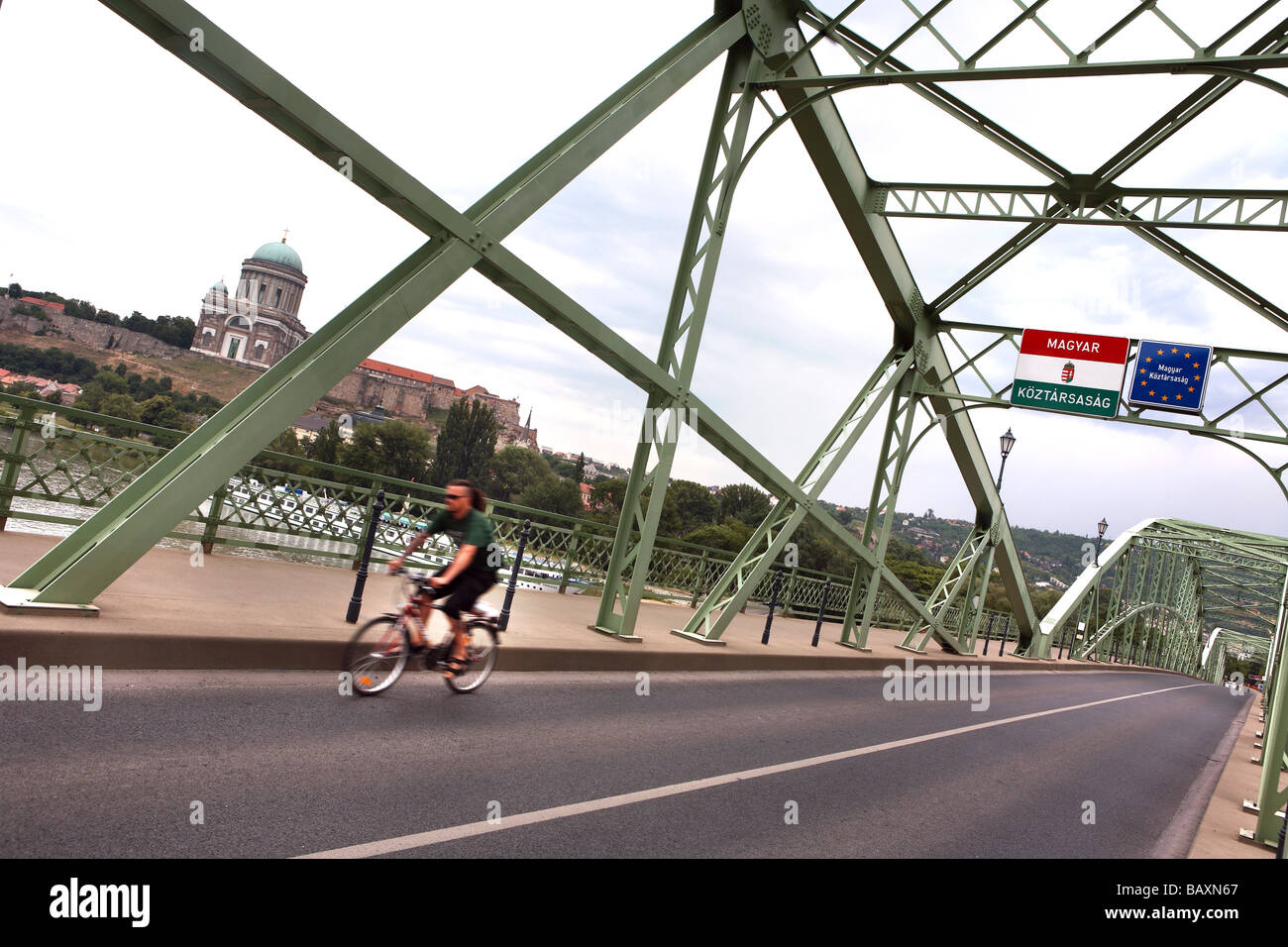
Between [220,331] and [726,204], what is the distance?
105 m

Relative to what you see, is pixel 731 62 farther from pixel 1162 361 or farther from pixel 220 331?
pixel 220 331

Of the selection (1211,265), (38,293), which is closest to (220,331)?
(38,293)

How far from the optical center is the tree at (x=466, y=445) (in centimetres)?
5438

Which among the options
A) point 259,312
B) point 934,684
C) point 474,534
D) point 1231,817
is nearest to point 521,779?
point 474,534

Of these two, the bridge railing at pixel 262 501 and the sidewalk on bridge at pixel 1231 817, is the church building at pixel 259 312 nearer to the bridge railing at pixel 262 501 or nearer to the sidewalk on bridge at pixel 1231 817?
the bridge railing at pixel 262 501

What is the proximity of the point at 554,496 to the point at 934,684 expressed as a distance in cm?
3216

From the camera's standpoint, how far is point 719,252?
11258 mm

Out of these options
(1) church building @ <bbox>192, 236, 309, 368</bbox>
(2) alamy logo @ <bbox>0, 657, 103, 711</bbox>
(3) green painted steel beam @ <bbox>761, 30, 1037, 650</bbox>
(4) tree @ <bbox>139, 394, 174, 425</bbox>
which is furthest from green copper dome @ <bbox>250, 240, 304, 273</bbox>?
(2) alamy logo @ <bbox>0, 657, 103, 711</bbox>

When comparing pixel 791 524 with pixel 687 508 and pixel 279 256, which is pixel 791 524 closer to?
pixel 687 508

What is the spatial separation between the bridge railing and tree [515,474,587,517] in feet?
91.6

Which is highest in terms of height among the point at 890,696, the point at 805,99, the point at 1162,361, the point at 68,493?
the point at 805,99

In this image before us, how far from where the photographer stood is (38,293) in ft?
139
